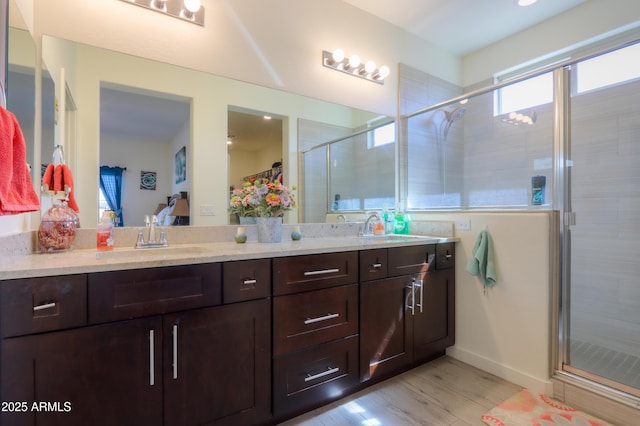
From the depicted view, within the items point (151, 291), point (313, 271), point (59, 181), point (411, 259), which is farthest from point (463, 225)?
point (59, 181)

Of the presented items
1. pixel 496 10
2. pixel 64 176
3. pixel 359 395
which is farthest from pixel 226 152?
pixel 496 10

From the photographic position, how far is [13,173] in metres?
0.94

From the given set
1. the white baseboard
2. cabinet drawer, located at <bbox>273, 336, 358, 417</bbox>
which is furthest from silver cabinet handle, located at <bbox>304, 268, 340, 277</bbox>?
the white baseboard

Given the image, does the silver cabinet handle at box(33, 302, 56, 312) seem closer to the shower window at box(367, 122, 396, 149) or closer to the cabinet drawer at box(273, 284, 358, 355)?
the cabinet drawer at box(273, 284, 358, 355)

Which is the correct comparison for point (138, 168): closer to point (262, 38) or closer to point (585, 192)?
point (262, 38)

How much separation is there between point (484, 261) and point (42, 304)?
90.8 inches

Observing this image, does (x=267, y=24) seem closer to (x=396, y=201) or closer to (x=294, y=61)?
(x=294, y=61)

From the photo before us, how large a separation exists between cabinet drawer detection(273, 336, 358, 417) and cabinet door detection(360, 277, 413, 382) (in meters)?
0.10

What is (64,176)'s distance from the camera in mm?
1456

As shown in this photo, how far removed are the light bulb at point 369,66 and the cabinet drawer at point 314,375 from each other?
208cm

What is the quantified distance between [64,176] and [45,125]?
0.81 feet

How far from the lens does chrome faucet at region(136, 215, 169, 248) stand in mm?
1604

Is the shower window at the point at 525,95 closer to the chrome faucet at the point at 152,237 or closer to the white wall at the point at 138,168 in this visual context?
the white wall at the point at 138,168

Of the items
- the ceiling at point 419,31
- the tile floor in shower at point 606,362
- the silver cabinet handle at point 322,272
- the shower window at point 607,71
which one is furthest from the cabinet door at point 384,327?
the shower window at point 607,71
